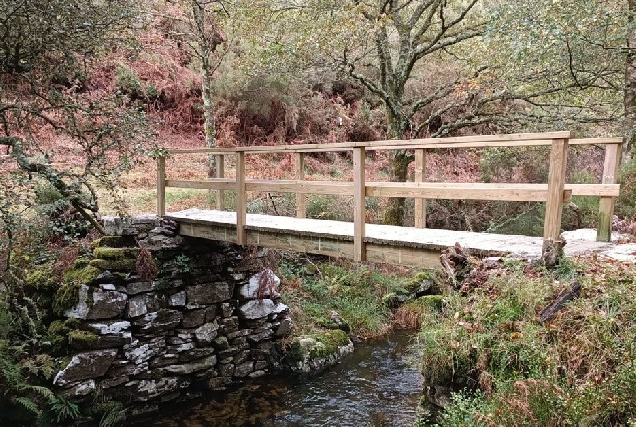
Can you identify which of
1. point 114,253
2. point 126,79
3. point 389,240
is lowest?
point 114,253

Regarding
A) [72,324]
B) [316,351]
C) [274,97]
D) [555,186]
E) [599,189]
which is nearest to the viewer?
[555,186]

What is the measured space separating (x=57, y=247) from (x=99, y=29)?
14.8 ft

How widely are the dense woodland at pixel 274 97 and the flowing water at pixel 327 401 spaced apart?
226cm

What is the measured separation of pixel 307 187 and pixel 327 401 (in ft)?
12.0

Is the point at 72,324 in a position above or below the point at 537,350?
below

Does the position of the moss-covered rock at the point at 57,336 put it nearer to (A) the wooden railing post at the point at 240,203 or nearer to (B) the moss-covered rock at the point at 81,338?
(B) the moss-covered rock at the point at 81,338

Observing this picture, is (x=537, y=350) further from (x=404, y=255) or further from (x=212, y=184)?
(x=212, y=184)

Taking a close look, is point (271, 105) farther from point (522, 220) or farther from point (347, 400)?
point (347, 400)

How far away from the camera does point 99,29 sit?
20.7 ft

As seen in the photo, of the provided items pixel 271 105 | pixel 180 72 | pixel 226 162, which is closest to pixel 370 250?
pixel 226 162

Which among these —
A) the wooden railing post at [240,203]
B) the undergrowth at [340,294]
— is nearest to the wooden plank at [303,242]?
the wooden railing post at [240,203]

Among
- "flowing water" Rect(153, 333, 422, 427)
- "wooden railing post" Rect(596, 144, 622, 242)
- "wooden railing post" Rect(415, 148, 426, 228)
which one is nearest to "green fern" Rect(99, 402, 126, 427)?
"flowing water" Rect(153, 333, 422, 427)

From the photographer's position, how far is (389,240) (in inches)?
222

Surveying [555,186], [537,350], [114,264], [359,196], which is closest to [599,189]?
[555,186]
